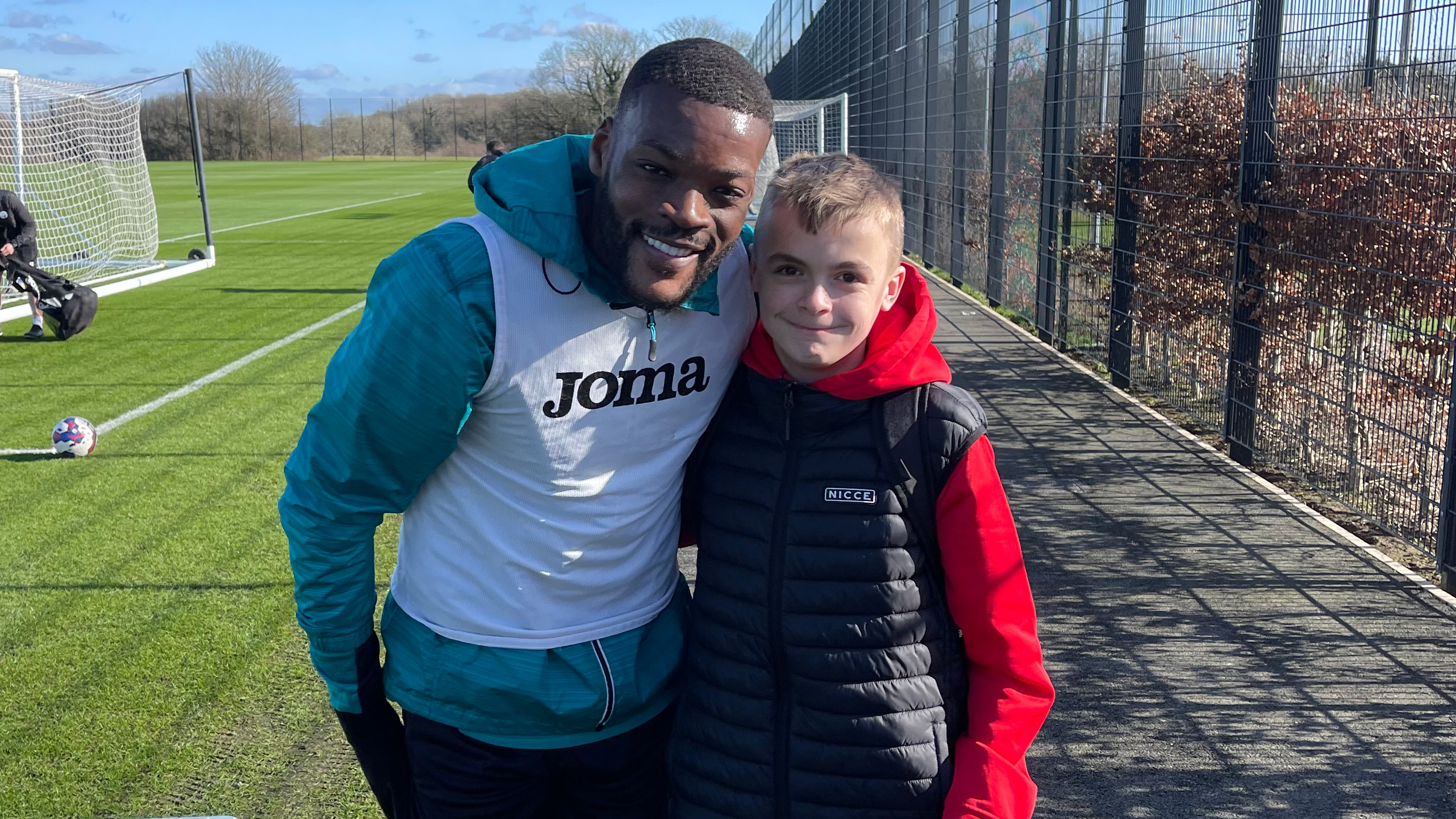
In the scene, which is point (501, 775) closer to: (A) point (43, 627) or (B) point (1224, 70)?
(A) point (43, 627)

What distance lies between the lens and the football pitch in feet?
10.8

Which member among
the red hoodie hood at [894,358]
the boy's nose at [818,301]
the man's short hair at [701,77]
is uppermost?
the man's short hair at [701,77]

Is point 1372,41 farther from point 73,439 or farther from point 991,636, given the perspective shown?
point 73,439

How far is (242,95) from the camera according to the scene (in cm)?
8819

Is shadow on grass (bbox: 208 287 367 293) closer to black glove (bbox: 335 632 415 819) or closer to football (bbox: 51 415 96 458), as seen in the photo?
football (bbox: 51 415 96 458)

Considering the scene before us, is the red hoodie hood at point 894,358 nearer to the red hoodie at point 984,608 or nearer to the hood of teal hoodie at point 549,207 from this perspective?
the red hoodie at point 984,608

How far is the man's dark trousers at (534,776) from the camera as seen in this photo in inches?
76.7

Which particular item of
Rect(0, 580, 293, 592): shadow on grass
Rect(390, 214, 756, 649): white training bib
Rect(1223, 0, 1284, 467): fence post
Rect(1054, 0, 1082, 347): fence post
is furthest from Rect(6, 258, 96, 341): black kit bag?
Rect(390, 214, 756, 649): white training bib

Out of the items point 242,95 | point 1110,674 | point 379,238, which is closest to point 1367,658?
point 1110,674

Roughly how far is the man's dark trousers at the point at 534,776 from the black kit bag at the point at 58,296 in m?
11.1

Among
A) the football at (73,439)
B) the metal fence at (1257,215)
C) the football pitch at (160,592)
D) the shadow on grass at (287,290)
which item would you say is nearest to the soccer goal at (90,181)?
the shadow on grass at (287,290)

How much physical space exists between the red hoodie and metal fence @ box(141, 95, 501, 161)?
82.0 metres

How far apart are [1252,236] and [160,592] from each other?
17.7ft

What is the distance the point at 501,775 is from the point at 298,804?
4.84ft
